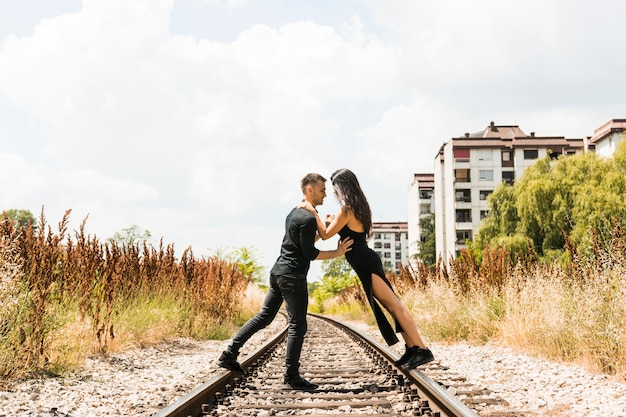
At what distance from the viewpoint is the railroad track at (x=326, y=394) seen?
4652mm

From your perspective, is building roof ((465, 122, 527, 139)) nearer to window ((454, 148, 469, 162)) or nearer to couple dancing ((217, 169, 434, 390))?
window ((454, 148, 469, 162))

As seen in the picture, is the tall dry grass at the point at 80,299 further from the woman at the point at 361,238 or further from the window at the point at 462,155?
the window at the point at 462,155

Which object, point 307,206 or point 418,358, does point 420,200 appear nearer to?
point 418,358

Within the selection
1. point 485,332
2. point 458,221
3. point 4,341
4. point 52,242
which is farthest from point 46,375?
point 458,221

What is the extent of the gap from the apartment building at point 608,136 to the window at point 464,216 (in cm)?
1744

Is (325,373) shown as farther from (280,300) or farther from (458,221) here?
(458,221)

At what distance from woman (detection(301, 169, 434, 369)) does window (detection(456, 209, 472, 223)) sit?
70.7 meters

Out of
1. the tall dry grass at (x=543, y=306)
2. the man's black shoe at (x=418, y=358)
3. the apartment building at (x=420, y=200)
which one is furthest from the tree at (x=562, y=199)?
the apartment building at (x=420, y=200)

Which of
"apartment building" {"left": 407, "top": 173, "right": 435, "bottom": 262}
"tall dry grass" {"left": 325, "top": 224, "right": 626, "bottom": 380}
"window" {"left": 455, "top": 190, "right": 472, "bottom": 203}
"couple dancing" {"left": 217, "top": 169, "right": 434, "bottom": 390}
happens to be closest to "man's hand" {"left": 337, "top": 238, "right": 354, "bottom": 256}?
"couple dancing" {"left": 217, "top": 169, "right": 434, "bottom": 390}

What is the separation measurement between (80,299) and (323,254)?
3.88 metres

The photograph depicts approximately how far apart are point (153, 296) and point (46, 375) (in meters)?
4.51

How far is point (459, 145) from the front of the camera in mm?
76125

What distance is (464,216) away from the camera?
246 feet

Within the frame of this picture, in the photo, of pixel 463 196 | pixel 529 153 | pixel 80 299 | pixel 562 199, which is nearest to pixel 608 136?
pixel 529 153
